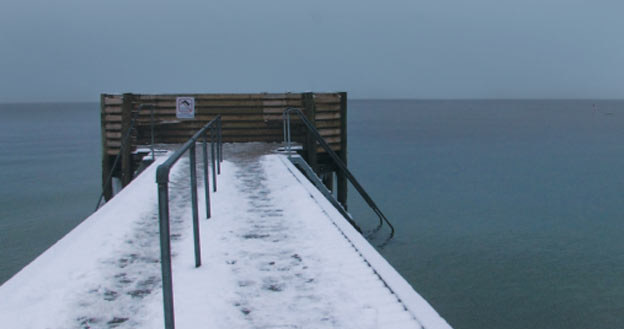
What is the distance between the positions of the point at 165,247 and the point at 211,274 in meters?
1.57

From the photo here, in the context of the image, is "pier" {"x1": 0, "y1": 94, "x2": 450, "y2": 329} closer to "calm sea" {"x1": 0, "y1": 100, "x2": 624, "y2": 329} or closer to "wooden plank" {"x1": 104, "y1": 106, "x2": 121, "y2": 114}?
"calm sea" {"x1": 0, "y1": 100, "x2": 624, "y2": 329}

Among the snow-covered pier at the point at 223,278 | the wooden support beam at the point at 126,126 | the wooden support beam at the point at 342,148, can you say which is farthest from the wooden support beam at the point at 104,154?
the snow-covered pier at the point at 223,278

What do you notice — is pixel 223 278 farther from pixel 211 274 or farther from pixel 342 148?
pixel 342 148

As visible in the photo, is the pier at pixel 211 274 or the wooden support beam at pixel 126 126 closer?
the pier at pixel 211 274

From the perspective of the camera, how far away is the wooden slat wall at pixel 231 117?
1518cm

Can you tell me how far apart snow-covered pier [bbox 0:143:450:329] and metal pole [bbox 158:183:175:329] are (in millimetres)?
432

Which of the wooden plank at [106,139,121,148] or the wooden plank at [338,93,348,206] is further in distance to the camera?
the wooden plank at [338,93,348,206]

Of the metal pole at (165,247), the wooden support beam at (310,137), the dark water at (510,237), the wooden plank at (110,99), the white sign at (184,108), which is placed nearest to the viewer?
the metal pole at (165,247)

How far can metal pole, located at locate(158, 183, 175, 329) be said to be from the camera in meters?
3.17

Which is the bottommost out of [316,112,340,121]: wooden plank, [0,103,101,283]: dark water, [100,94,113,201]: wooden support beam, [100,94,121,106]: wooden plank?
[0,103,101,283]: dark water

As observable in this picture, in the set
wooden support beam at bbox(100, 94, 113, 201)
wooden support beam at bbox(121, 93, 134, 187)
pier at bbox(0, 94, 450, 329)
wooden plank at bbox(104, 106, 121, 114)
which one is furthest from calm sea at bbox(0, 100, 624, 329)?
pier at bbox(0, 94, 450, 329)

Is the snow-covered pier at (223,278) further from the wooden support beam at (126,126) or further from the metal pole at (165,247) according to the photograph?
the wooden support beam at (126,126)

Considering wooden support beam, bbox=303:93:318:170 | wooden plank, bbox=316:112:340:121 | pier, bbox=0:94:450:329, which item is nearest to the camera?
Result: pier, bbox=0:94:450:329

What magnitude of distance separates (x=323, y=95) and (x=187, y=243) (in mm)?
10231
